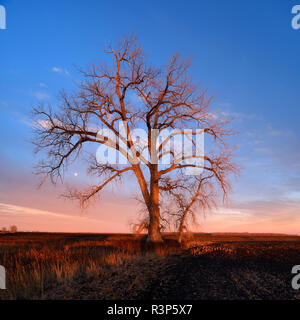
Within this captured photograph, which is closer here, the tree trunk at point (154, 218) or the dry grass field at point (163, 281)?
the dry grass field at point (163, 281)

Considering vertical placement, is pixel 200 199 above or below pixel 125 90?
below

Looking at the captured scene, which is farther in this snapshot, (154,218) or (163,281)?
(154,218)

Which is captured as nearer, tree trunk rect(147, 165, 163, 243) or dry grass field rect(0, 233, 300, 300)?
dry grass field rect(0, 233, 300, 300)

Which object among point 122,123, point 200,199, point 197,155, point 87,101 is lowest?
point 200,199

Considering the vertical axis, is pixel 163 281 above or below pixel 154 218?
below

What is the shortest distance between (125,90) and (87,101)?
2.62 m
